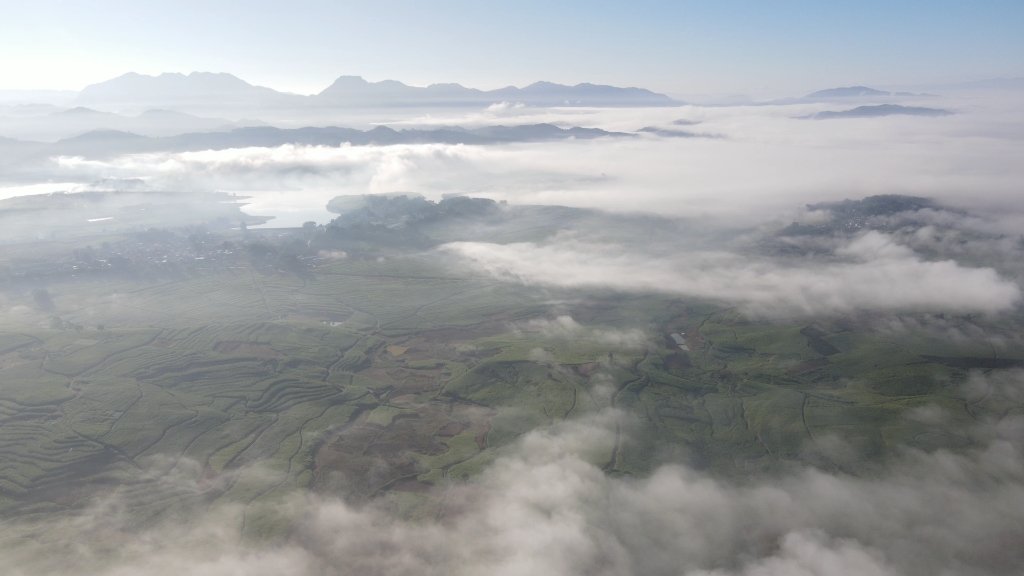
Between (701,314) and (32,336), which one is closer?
(32,336)

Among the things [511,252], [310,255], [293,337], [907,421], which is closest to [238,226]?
[310,255]

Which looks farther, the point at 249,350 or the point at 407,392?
the point at 249,350

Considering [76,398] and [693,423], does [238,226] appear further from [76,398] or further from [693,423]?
[693,423]

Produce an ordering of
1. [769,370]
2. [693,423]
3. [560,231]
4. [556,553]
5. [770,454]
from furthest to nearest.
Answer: [560,231]
[769,370]
[693,423]
[770,454]
[556,553]

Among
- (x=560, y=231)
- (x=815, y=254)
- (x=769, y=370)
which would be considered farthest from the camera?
(x=560, y=231)

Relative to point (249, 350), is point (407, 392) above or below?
below

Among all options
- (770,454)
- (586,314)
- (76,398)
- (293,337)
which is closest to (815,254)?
(586,314)

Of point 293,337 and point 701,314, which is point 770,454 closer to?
point 701,314

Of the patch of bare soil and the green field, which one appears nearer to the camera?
the green field

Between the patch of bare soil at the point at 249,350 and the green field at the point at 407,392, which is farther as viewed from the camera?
the patch of bare soil at the point at 249,350
